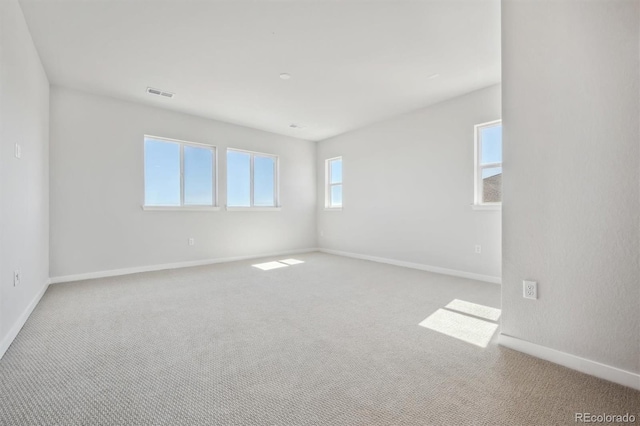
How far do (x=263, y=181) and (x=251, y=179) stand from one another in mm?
287

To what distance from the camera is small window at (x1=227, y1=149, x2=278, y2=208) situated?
548 cm

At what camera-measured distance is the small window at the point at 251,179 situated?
216 inches

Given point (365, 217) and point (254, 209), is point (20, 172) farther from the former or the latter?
point (365, 217)

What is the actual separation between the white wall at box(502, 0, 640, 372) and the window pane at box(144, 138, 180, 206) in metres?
4.75

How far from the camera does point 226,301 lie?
117 inches

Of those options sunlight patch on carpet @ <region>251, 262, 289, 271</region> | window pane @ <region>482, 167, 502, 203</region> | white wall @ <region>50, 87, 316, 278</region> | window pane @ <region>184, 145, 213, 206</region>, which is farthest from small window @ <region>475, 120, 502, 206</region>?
window pane @ <region>184, 145, 213, 206</region>

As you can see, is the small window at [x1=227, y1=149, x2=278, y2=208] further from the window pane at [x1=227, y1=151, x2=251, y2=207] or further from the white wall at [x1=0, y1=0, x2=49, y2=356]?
the white wall at [x1=0, y1=0, x2=49, y2=356]

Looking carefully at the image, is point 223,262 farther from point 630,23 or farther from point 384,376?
point 630,23

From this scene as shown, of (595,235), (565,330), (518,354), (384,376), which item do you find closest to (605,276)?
(595,235)

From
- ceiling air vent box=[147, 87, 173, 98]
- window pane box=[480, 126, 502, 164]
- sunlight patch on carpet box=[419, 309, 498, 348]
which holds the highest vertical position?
ceiling air vent box=[147, 87, 173, 98]

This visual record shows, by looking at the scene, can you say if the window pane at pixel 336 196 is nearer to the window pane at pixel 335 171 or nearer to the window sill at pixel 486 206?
the window pane at pixel 335 171

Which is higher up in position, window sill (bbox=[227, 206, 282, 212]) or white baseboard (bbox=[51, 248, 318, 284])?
window sill (bbox=[227, 206, 282, 212])

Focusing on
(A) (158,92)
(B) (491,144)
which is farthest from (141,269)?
(B) (491,144)

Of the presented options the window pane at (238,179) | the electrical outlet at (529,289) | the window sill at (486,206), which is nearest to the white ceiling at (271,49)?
the window pane at (238,179)
